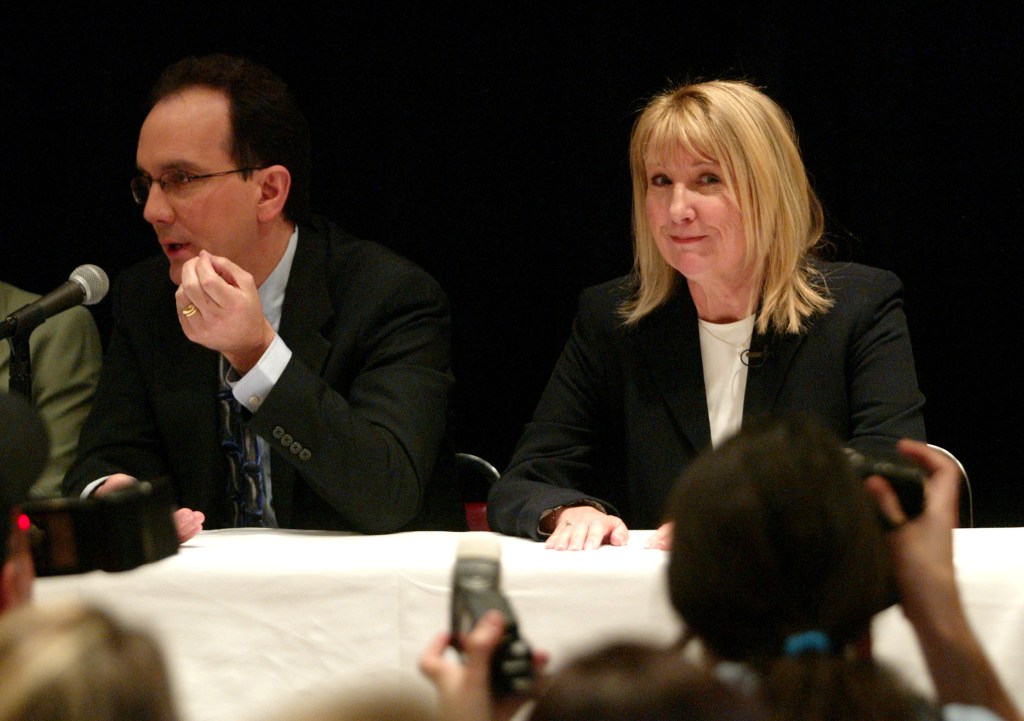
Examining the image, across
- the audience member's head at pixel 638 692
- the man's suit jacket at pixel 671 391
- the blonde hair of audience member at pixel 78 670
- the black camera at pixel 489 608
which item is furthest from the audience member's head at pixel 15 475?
the man's suit jacket at pixel 671 391

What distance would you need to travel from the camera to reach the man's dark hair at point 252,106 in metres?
2.72

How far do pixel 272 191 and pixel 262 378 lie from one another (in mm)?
593

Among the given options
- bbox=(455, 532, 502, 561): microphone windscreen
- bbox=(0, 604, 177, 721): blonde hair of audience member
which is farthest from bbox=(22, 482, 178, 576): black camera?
bbox=(0, 604, 177, 721): blonde hair of audience member

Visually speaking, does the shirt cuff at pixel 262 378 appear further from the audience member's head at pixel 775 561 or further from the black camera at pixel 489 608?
the audience member's head at pixel 775 561

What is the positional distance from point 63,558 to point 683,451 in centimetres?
137

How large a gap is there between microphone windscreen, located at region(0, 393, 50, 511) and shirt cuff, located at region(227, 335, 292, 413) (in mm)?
1117

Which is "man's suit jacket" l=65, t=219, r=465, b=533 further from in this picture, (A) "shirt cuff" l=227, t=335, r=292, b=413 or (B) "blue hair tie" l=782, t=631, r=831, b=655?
(B) "blue hair tie" l=782, t=631, r=831, b=655

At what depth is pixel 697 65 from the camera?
347 centimetres

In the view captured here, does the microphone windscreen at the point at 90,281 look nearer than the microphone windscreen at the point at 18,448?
No

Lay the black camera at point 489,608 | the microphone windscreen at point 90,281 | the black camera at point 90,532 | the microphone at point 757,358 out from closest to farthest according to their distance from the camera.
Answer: the black camera at point 489,608
the black camera at point 90,532
the microphone windscreen at point 90,281
the microphone at point 757,358

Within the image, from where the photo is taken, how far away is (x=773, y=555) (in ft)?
3.58

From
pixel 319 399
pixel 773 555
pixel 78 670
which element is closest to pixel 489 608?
pixel 773 555

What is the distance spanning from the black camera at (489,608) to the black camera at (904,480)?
385 mm

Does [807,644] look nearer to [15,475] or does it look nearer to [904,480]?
[904,480]
